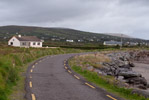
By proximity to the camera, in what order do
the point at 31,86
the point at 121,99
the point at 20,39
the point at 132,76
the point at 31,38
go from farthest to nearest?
the point at 31,38 < the point at 20,39 < the point at 132,76 < the point at 31,86 < the point at 121,99

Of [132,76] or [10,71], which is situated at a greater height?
[10,71]

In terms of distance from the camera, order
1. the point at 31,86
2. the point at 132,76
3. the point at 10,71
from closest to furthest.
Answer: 1. the point at 31,86
2. the point at 10,71
3. the point at 132,76

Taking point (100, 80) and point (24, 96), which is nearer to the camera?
point (24, 96)

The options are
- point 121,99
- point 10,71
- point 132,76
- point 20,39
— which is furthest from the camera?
point 20,39

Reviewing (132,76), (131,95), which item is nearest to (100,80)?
(131,95)

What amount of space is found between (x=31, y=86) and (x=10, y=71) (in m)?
2.36

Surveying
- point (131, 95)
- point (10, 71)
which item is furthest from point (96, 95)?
point (10, 71)

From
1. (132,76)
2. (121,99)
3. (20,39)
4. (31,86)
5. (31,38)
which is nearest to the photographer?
(121,99)

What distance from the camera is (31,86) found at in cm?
1330

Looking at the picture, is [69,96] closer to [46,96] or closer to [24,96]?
[46,96]

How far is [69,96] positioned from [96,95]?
1.37m

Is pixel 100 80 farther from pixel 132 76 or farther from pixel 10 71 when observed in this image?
pixel 132 76

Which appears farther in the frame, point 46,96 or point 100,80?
point 100,80

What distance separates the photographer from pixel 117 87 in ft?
44.2
